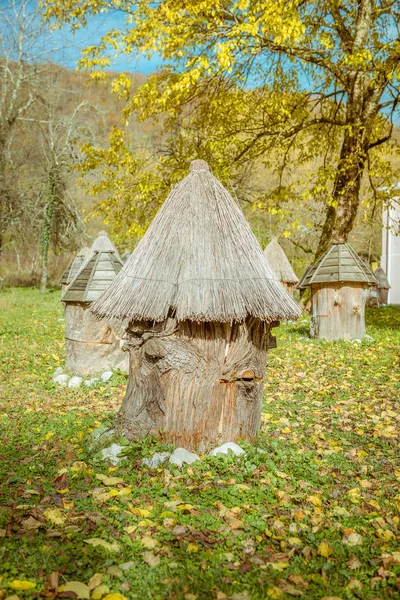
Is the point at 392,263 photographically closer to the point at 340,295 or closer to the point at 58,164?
the point at 340,295

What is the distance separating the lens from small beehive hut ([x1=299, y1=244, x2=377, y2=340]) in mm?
10977

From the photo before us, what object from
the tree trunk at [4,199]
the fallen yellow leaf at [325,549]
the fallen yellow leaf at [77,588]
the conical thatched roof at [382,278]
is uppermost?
the tree trunk at [4,199]

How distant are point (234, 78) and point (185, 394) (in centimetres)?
1076

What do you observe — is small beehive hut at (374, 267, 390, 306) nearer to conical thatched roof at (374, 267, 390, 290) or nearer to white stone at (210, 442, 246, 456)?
conical thatched roof at (374, 267, 390, 290)

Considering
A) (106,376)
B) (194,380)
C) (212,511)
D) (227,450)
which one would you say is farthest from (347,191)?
(212,511)

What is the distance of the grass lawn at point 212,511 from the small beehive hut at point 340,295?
4357mm

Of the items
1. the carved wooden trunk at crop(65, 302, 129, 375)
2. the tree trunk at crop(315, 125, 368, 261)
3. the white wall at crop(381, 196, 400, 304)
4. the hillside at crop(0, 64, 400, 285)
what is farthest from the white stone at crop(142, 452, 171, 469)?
the white wall at crop(381, 196, 400, 304)

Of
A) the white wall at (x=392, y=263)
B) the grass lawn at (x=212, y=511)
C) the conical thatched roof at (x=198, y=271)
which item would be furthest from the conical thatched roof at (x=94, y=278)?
the white wall at (x=392, y=263)

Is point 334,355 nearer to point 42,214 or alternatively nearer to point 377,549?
point 377,549

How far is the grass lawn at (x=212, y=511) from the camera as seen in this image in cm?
289

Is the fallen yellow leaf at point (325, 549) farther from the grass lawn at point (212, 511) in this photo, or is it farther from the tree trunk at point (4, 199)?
the tree trunk at point (4, 199)

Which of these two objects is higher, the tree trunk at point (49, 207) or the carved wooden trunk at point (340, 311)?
the tree trunk at point (49, 207)

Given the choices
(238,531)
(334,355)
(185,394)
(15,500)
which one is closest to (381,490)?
(238,531)

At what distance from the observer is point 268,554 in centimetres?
321
